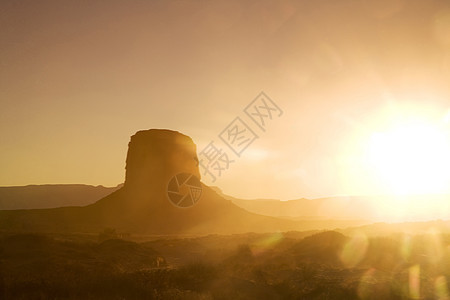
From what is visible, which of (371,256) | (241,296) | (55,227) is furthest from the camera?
(55,227)

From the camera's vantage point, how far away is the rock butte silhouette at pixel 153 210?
62250 millimetres

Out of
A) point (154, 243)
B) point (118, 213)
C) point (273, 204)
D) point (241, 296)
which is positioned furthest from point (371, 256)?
point (273, 204)

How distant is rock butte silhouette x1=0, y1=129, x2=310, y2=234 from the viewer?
6225 cm

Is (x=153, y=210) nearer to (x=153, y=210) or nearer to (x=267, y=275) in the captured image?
(x=153, y=210)

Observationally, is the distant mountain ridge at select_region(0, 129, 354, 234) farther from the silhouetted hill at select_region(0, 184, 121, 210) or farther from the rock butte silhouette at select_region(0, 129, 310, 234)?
the silhouetted hill at select_region(0, 184, 121, 210)

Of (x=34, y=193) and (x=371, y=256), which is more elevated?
(x=34, y=193)

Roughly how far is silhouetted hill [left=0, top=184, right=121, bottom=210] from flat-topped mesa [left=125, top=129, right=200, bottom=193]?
10677cm

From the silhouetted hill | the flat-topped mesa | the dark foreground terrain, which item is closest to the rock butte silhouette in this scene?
the flat-topped mesa

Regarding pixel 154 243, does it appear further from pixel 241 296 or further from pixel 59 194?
pixel 59 194

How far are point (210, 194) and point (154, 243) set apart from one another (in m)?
37.8

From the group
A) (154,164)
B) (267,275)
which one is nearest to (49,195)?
(154,164)

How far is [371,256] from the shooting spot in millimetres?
17828

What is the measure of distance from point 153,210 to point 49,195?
444ft

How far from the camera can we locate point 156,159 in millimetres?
73812
